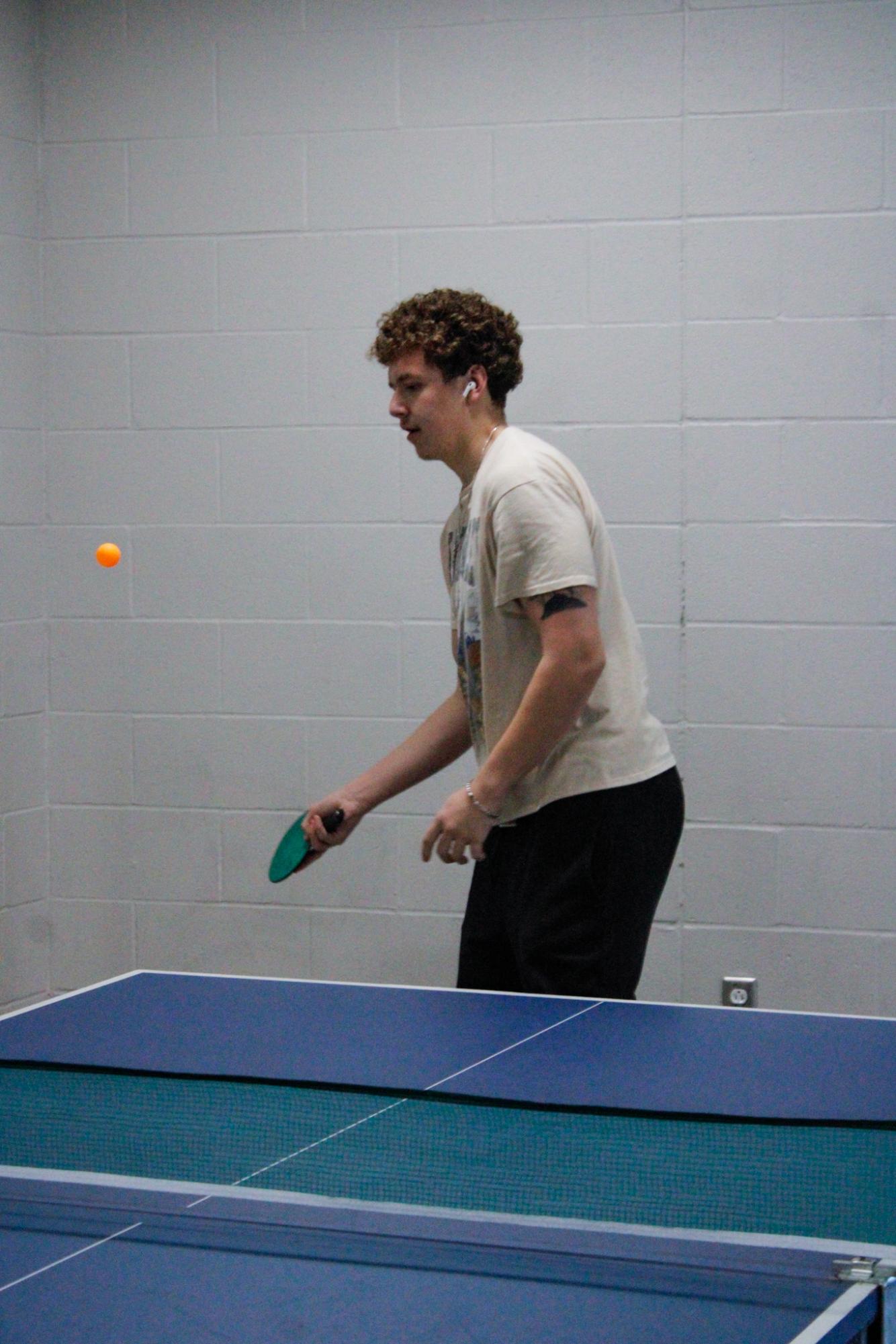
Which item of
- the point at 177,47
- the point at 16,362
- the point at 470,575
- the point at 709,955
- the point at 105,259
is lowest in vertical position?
the point at 709,955

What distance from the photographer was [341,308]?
3.85 metres

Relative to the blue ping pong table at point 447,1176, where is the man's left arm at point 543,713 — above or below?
above

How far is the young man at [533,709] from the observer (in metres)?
2.38

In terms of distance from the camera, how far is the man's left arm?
235 cm

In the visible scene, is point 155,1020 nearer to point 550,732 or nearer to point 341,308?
point 550,732

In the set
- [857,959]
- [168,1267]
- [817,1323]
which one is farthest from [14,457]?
[817,1323]

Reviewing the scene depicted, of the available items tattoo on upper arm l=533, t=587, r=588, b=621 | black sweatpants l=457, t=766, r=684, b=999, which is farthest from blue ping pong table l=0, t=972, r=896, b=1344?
tattoo on upper arm l=533, t=587, r=588, b=621

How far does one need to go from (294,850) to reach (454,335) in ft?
3.02

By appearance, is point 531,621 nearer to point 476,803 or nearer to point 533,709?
point 533,709

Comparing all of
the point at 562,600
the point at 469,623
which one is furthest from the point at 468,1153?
the point at 469,623

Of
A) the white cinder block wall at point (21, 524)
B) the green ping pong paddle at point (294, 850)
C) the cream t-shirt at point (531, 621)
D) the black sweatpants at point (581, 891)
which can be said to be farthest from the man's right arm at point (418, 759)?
the white cinder block wall at point (21, 524)

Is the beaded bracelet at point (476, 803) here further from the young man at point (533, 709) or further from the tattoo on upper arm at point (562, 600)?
the tattoo on upper arm at point (562, 600)

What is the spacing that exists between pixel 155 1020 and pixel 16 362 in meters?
2.39

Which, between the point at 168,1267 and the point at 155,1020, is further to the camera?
the point at 155,1020
